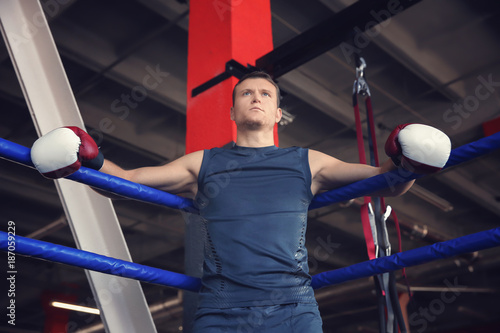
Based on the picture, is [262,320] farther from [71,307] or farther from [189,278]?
[71,307]

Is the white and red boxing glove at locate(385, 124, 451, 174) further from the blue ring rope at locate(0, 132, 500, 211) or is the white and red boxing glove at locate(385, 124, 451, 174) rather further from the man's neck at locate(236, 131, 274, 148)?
the man's neck at locate(236, 131, 274, 148)

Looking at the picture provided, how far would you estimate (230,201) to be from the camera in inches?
66.0

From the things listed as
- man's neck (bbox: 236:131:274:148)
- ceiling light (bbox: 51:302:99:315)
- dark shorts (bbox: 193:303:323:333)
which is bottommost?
dark shorts (bbox: 193:303:323:333)

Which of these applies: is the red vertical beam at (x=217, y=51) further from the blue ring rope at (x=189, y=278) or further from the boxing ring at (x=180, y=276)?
the blue ring rope at (x=189, y=278)

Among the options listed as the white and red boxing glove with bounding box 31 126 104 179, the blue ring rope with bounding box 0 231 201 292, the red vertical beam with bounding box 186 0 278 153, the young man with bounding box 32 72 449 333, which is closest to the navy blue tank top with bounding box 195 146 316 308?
the young man with bounding box 32 72 449 333

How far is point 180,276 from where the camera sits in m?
1.67

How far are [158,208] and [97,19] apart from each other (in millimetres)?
4267

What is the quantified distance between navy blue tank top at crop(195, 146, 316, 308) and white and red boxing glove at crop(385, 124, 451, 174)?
1.38ft

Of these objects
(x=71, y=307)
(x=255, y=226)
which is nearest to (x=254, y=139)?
(x=255, y=226)

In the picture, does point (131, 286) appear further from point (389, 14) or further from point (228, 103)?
point (389, 14)

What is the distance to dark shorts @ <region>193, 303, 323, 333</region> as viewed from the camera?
1.44 metres

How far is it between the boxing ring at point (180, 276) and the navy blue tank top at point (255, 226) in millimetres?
112

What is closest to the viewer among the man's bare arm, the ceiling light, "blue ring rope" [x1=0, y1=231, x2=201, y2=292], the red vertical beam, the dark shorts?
"blue ring rope" [x1=0, y1=231, x2=201, y2=292]

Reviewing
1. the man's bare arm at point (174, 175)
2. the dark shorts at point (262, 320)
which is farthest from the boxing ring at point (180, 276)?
the dark shorts at point (262, 320)
